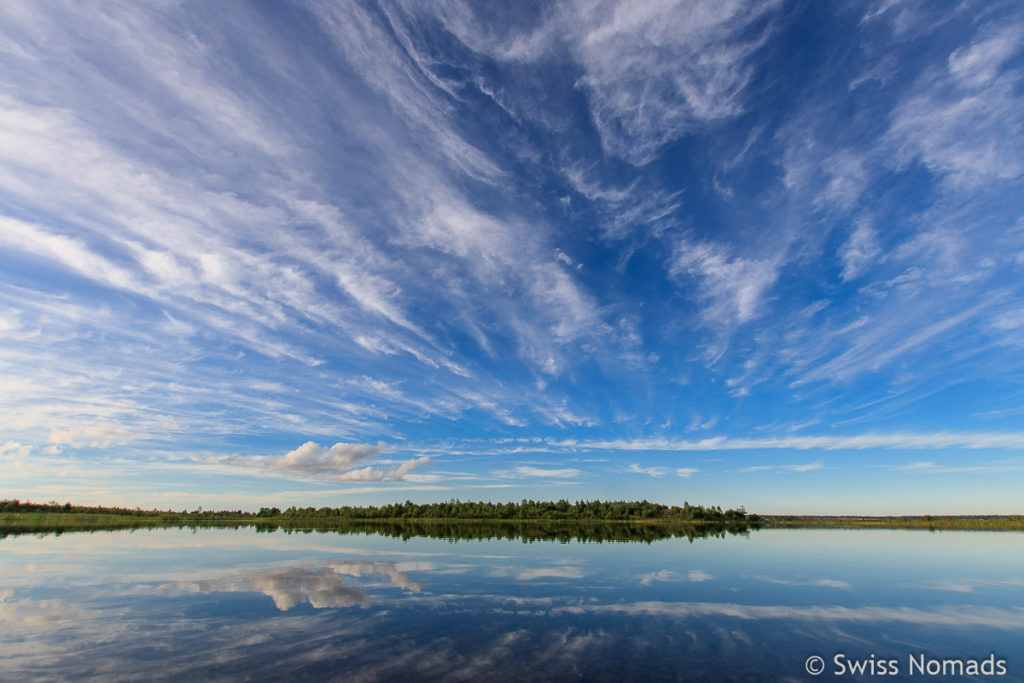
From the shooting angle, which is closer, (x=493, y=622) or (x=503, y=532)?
(x=493, y=622)

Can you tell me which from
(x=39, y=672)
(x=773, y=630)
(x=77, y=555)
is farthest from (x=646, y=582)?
(x=77, y=555)

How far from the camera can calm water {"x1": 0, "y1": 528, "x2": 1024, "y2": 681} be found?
15.7 metres

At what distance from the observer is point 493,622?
71.8 ft

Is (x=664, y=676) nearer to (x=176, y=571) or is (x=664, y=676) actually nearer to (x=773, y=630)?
(x=773, y=630)

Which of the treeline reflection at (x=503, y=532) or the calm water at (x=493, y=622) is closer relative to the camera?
the calm water at (x=493, y=622)

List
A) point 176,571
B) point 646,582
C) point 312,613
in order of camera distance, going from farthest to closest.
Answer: point 176,571
point 646,582
point 312,613

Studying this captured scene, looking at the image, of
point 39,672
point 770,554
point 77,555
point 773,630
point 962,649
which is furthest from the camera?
point 770,554

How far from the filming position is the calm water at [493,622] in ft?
51.5

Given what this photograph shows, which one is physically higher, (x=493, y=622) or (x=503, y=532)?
(x=503, y=532)

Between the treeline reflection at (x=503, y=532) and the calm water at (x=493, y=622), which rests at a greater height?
the treeline reflection at (x=503, y=532)

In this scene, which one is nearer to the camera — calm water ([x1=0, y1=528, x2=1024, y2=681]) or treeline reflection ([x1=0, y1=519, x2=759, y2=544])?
calm water ([x1=0, y1=528, x2=1024, y2=681])

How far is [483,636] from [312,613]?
9.34 meters

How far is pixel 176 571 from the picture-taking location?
1501 inches

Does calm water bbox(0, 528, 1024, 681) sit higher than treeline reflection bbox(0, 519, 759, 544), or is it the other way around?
treeline reflection bbox(0, 519, 759, 544)
